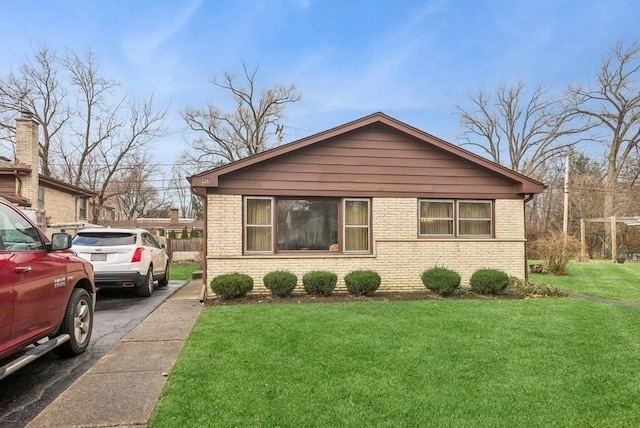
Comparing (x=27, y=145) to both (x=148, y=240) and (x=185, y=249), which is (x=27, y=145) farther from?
(x=148, y=240)

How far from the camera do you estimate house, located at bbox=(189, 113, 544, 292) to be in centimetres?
1043

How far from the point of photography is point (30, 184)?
60.6 ft

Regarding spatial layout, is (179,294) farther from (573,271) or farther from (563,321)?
(573,271)

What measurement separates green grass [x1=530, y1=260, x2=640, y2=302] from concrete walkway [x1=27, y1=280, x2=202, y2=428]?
9907mm

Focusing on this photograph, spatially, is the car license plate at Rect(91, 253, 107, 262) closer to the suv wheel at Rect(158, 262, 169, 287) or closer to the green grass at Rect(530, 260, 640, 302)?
the suv wheel at Rect(158, 262, 169, 287)

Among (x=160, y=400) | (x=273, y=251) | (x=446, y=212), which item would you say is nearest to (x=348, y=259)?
(x=273, y=251)

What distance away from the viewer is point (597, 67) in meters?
37.0

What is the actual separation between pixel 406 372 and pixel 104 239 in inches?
326

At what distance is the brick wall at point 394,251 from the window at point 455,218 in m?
0.25

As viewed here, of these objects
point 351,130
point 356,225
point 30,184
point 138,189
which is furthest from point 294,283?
point 138,189

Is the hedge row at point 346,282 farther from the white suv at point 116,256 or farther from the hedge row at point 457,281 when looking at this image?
the white suv at point 116,256

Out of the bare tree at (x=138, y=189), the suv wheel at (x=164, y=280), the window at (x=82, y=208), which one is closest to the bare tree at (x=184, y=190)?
the bare tree at (x=138, y=189)

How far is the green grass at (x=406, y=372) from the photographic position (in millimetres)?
3568

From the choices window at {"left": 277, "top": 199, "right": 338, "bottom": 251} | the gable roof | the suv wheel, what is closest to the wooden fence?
the suv wheel
